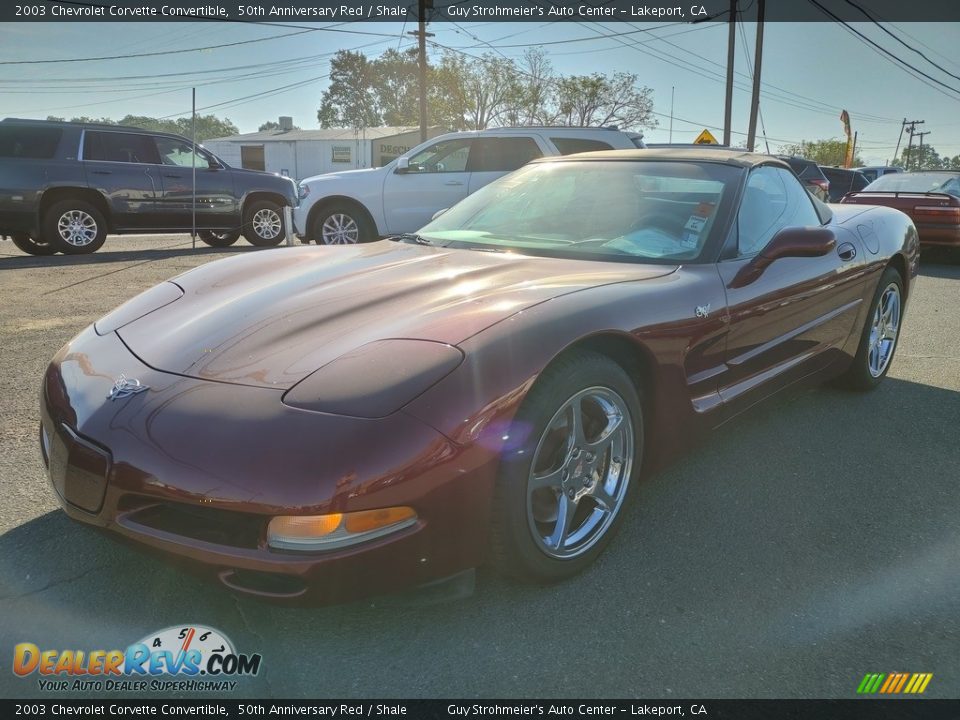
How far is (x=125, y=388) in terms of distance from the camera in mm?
1976

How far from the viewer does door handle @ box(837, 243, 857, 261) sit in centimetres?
359

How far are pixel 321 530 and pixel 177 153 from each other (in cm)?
1064

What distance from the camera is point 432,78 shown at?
2251 inches

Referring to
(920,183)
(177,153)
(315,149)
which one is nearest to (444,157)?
(177,153)

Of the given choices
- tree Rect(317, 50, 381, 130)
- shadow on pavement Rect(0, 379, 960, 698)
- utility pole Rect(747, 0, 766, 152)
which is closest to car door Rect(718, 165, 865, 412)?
shadow on pavement Rect(0, 379, 960, 698)

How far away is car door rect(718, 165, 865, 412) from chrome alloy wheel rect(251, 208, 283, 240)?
9.45 m

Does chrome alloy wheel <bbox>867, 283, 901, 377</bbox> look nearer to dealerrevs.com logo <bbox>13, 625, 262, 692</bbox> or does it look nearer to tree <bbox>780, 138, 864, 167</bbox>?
dealerrevs.com logo <bbox>13, 625, 262, 692</bbox>

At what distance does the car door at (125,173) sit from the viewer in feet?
32.7

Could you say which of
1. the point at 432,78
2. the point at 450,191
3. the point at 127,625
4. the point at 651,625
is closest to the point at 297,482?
the point at 127,625

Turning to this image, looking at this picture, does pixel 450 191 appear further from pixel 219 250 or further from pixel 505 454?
pixel 505 454

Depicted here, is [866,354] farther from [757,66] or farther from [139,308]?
[757,66]

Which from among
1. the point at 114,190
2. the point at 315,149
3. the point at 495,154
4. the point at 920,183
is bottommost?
the point at 114,190

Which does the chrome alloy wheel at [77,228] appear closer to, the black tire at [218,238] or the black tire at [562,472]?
the black tire at [218,238]

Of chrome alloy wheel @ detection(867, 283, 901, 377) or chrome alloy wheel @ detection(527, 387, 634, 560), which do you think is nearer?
chrome alloy wheel @ detection(527, 387, 634, 560)
